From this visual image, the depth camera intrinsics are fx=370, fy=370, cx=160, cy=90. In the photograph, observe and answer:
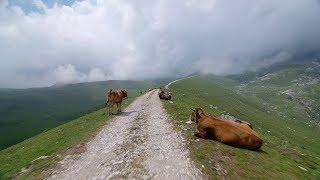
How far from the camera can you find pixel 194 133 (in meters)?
30.0

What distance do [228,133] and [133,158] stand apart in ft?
28.4

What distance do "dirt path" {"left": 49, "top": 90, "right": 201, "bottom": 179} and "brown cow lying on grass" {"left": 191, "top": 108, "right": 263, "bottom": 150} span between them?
7.12 feet

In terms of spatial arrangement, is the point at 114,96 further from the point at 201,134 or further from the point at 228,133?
the point at 228,133

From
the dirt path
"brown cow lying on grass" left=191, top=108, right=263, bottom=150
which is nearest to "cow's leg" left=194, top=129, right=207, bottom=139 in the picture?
"brown cow lying on grass" left=191, top=108, right=263, bottom=150

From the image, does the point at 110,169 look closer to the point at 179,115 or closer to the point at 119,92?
the point at 179,115

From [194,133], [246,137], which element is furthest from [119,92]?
[246,137]

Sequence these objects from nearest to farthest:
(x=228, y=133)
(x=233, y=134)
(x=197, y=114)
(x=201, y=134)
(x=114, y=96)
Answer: (x=233, y=134)
(x=228, y=133)
(x=201, y=134)
(x=197, y=114)
(x=114, y=96)

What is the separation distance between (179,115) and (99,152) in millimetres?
17629

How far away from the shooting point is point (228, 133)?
28547 millimetres

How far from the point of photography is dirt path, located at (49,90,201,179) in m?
20.9

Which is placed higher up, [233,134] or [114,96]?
[114,96]

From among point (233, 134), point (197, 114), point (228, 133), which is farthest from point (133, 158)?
point (197, 114)

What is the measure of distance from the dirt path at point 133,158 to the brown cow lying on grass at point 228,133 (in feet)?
7.12

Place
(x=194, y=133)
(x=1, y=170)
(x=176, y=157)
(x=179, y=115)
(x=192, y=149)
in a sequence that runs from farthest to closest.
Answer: (x=179, y=115), (x=194, y=133), (x=1, y=170), (x=192, y=149), (x=176, y=157)
